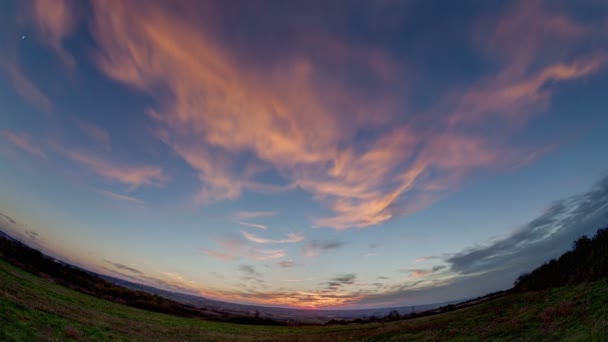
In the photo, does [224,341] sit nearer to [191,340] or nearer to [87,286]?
[191,340]

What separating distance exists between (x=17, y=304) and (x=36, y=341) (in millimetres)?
9712

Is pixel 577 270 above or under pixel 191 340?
above

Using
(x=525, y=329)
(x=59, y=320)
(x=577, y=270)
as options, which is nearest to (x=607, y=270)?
(x=577, y=270)

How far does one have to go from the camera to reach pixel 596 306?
17000 mm

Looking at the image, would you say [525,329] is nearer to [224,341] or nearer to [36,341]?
[36,341]

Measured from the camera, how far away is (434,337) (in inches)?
986

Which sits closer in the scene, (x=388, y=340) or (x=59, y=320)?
(x=59, y=320)

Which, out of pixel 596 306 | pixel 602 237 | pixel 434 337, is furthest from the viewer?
pixel 602 237

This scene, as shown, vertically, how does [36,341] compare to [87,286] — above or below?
above

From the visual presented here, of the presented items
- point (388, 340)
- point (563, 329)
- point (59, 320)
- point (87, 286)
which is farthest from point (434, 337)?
point (87, 286)

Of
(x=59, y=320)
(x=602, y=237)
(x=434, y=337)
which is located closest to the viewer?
(x=59, y=320)

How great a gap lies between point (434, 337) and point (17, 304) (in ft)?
113

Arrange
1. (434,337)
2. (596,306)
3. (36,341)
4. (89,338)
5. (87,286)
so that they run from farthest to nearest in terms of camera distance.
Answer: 1. (87,286)
2. (434,337)
3. (89,338)
4. (596,306)
5. (36,341)

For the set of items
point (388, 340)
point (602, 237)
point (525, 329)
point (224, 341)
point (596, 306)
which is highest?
point (602, 237)
